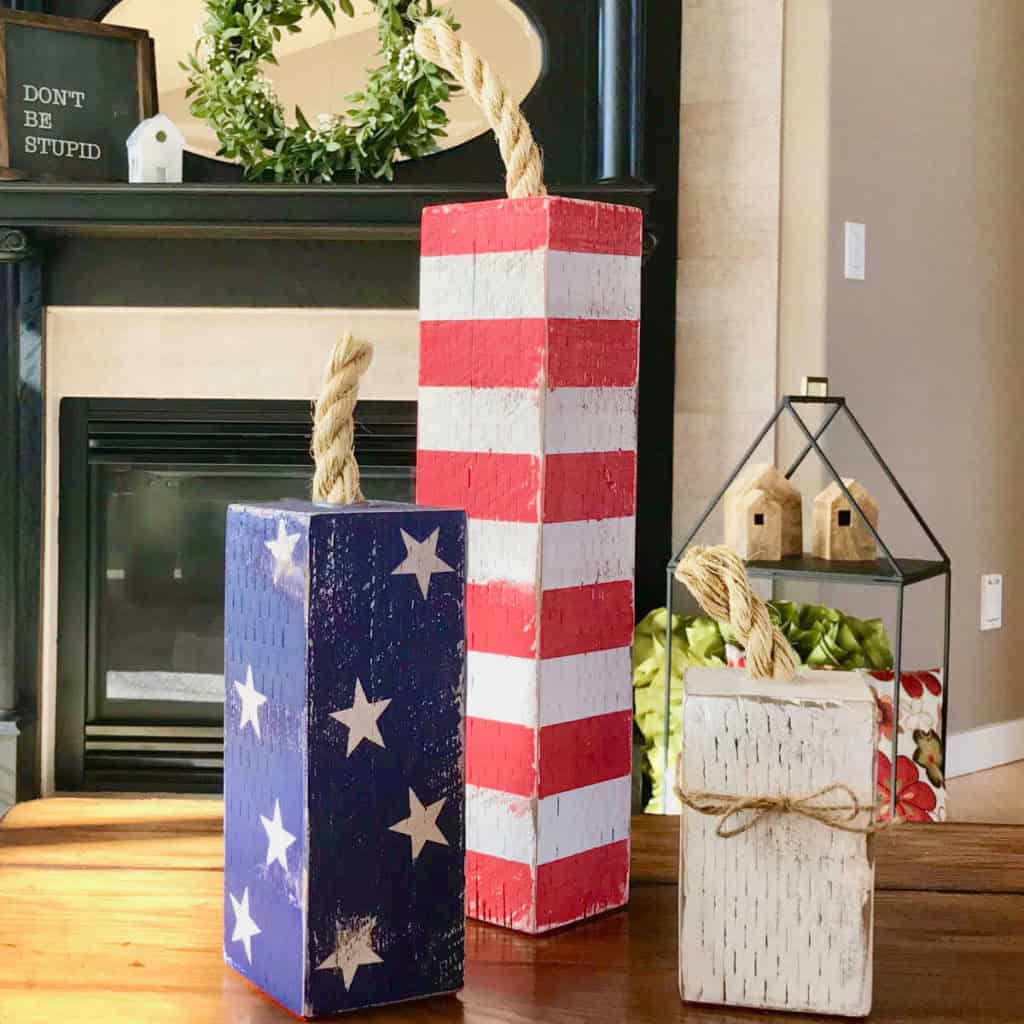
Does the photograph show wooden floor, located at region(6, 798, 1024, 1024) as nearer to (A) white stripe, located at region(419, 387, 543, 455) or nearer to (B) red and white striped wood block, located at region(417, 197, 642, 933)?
(B) red and white striped wood block, located at region(417, 197, 642, 933)

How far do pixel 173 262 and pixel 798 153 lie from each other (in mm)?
1299

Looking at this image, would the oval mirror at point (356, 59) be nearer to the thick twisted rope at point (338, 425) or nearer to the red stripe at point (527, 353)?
the red stripe at point (527, 353)

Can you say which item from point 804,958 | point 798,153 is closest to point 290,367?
point 798,153

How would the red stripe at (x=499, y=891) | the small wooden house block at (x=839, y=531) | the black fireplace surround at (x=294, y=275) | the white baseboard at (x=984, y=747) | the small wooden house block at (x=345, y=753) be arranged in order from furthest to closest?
the white baseboard at (x=984, y=747)
the black fireplace surround at (x=294, y=275)
the small wooden house block at (x=839, y=531)
the red stripe at (x=499, y=891)
the small wooden house block at (x=345, y=753)

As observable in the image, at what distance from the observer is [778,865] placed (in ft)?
2.22

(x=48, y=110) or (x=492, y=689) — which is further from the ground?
(x=48, y=110)

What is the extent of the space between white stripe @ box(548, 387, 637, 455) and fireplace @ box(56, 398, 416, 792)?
80.4 inches

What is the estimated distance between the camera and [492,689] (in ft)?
2.64

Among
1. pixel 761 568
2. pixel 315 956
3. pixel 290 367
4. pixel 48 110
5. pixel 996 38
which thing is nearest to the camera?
pixel 315 956

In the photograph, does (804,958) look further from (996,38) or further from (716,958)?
(996,38)

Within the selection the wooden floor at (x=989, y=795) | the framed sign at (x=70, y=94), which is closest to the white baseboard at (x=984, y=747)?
the wooden floor at (x=989, y=795)

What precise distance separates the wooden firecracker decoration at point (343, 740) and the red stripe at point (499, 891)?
0.09m

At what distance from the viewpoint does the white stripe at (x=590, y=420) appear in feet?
2.60

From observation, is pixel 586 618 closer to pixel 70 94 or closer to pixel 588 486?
pixel 588 486
